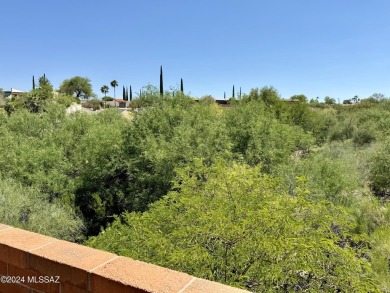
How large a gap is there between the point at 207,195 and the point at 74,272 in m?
3.04

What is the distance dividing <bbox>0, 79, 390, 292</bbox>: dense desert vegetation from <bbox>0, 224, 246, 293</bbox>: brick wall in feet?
Answer: 5.90

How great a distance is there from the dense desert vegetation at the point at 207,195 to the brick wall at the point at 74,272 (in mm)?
1799

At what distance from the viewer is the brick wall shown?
1305 mm

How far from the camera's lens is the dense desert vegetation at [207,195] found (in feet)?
10.9

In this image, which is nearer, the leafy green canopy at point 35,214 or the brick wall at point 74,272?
the brick wall at point 74,272

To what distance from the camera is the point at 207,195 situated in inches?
172

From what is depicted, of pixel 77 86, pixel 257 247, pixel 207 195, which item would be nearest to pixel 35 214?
pixel 207 195

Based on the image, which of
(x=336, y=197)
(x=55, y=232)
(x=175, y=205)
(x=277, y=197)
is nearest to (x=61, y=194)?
(x=55, y=232)

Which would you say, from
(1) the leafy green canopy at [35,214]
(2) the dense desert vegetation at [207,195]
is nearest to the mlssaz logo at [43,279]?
(2) the dense desert vegetation at [207,195]

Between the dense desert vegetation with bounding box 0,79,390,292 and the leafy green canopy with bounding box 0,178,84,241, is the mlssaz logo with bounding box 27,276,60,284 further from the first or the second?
the leafy green canopy with bounding box 0,178,84,241

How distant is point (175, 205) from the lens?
4.23m

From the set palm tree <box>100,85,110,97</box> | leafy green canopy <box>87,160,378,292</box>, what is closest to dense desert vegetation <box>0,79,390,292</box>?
leafy green canopy <box>87,160,378,292</box>

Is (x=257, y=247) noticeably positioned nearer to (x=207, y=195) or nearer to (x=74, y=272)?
(x=207, y=195)

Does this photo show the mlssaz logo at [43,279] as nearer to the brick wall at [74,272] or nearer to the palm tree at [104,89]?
the brick wall at [74,272]
